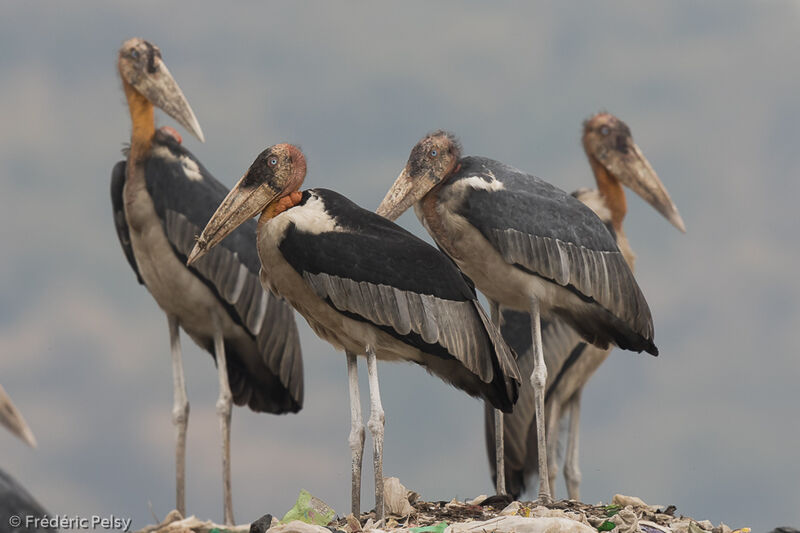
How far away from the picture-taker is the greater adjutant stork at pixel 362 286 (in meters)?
8.53

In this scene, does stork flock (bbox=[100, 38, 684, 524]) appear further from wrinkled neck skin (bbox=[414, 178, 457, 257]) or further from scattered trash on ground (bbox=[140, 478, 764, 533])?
scattered trash on ground (bbox=[140, 478, 764, 533])

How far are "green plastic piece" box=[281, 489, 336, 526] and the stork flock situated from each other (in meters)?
0.23

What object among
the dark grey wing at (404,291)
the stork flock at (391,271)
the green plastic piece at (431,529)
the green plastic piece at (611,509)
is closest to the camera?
the green plastic piece at (431,529)

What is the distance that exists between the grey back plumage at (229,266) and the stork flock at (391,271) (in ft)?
0.05

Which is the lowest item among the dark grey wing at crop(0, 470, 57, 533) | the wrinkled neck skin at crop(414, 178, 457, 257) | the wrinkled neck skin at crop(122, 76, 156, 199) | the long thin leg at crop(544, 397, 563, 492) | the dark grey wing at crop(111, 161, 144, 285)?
the dark grey wing at crop(0, 470, 57, 533)

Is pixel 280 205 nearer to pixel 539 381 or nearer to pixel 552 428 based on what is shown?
pixel 539 381

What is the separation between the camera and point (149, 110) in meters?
12.1

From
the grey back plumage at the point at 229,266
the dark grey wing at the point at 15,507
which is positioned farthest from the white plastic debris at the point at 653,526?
the dark grey wing at the point at 15,507

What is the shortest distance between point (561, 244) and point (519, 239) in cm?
40

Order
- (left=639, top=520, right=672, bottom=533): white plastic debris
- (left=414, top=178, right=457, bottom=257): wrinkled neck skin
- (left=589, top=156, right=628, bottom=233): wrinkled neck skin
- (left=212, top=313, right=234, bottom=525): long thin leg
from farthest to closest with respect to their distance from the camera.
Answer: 1. (left=589, top=156, right=628, bottom=233): wrinkled neck skin
2. (left=212, top=313, right=234, bottom=525): long thin leg
3. (left=414, top=178, right=457, bottom=257): wrinkled neck skin
4. (left=639, top=520, right=672, bottom=533): white plastic debris

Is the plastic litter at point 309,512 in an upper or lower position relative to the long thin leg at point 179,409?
lower

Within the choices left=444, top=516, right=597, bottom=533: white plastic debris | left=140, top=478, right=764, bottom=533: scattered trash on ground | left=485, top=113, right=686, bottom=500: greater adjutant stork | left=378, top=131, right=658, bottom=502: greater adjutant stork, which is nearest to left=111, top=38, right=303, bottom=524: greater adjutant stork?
left=378, top=131, right=658, bottom=502: greater adjutant stork

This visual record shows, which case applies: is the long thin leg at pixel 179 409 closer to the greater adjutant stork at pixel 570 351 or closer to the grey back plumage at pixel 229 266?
the grey back plumage at pixel 229 266

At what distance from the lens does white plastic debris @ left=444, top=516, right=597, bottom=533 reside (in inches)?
325
